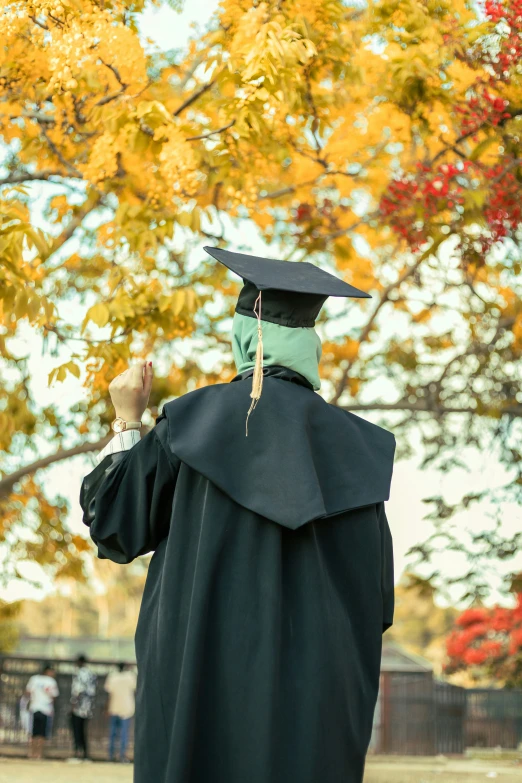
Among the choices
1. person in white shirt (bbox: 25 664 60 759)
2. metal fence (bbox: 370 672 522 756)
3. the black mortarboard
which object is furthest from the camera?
metal fence (bbox: 370 672 522 756)

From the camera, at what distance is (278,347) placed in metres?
2.58

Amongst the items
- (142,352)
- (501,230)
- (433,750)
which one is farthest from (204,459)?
(433,750)

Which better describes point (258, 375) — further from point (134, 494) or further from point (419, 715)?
point (419, 715)

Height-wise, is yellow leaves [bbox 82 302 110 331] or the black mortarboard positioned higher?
yellow leaves [bbox 82 302 110 331]

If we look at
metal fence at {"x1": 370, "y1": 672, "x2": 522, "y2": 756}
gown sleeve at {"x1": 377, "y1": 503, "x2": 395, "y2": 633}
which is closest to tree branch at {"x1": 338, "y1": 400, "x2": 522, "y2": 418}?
gown sleeve at {"x1": 377, "y1": 503, "x2": 395, "y2": 633}

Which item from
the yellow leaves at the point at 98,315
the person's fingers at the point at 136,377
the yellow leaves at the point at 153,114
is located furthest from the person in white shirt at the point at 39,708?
the person's fingers at the point at 136,377

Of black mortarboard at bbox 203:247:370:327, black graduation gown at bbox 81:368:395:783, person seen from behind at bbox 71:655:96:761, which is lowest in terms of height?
person seen from behind at bbox 71:655:96:761

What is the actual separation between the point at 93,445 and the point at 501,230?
3.76 m

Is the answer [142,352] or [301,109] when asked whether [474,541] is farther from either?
[301,109]

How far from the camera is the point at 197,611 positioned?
2264 millimetres

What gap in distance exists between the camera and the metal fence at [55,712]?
48.0 feet

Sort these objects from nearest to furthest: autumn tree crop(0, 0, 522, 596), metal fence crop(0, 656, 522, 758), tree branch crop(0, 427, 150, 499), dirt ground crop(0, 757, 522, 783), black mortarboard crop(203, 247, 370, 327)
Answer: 1. black mortarboard crop(203, 247, 370, 327)
2. autumn tree crop(0, 0, 522, 596)
3. tree branch crop(0, 427, 150, 499)
4. dirt ground crop(0, 757, 522, 783)
5. metal fence crop(0, 656, 522, 758)

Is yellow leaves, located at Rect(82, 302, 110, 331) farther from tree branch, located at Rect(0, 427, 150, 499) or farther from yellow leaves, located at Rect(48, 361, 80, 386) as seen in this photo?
tree branch, located at Rect(0, 427, 150, 499)

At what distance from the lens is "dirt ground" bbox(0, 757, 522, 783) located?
1034 cm
